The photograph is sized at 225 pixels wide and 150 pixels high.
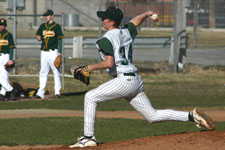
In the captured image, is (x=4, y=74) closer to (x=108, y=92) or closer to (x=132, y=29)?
(x=132, y=29)

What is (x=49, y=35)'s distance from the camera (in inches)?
615

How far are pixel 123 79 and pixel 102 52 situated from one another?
450mm

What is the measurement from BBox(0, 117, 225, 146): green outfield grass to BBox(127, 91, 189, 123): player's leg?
1655 millimetres

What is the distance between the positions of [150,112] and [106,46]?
3.86ft

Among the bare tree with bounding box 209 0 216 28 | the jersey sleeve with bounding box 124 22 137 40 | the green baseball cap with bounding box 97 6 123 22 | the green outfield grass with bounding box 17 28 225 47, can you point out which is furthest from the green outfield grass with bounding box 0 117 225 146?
the bare tree with bounding box 209 0 216 28

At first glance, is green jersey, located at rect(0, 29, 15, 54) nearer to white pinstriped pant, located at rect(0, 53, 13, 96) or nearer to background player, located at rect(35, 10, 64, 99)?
white pinstriped pant, located at rect(0, 53, 13, 96)

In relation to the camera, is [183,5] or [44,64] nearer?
[44,64]

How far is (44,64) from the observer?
15.7 meters

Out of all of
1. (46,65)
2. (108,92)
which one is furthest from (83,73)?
(46,65)

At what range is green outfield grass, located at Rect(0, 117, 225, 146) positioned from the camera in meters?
9.66

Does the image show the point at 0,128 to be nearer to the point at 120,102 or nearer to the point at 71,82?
the point at 120,102

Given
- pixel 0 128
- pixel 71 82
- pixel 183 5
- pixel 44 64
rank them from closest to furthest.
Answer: pixel 0 128
pixel 44 64
pixel 71 82
pixel 183 5

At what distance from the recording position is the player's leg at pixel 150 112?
7891 mm

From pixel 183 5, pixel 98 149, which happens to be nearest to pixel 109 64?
pixel 98 149
